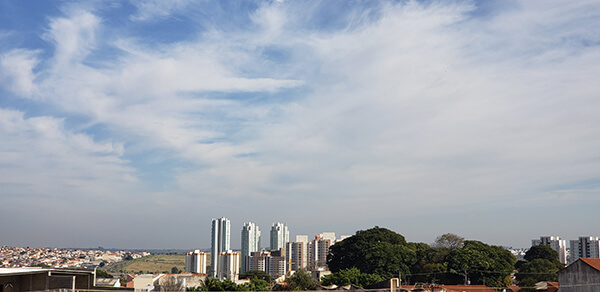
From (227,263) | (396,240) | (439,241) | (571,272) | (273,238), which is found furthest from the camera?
(273,238)

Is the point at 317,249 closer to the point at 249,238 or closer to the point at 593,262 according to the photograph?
the point at 249,238

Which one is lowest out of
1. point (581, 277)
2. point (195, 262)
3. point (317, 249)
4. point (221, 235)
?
point (317, 249)

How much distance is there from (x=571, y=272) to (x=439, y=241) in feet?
130

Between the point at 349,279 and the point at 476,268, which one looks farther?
the point at 349,279

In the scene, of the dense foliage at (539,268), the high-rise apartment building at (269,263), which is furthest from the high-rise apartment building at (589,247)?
the high-rise apartment building at (269,263)

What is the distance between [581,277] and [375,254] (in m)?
25.3

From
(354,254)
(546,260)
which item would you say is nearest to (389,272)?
(354,254)

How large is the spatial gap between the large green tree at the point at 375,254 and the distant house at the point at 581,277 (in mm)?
21771

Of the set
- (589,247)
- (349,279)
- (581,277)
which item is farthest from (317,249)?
(581,277)

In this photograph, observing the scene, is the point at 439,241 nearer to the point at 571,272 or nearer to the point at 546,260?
the point at 546,260

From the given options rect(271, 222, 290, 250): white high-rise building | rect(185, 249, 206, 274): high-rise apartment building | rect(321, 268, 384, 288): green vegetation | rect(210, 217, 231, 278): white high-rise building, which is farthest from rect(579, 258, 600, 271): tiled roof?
rect(271, 222, 290, 250): white high-rise building

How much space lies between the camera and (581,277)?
73.7 feet

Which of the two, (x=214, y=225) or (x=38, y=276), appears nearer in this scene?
(x=38, y=276)

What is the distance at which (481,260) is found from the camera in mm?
39719
